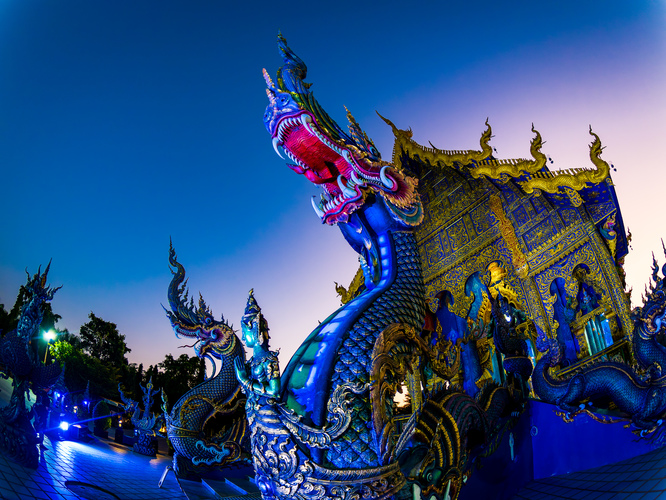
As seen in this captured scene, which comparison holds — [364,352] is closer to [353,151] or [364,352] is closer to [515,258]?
[353,151]

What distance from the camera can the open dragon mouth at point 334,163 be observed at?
Answer: 135 inches

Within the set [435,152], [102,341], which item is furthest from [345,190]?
[102,341]

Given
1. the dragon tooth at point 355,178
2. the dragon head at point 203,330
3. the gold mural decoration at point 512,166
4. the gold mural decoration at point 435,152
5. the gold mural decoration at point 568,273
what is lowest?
the dragon head at point 203,330

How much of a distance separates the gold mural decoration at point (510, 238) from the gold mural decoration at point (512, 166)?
645 mm

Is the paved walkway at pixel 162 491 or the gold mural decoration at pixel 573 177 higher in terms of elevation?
the gold mural decoration at pixel 573 177

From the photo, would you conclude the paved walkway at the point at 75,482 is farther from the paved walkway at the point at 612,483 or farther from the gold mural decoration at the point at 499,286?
the gold mural decoration at the point at 499,286

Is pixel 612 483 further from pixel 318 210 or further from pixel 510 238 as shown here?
pixel 510 238

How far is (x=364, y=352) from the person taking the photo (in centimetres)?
246

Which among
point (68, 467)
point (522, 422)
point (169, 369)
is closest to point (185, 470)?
point (68, 467)

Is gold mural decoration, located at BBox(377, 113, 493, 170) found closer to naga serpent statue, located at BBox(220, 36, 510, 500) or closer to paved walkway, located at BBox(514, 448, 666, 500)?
naga serpent statue, located at BBox(220, 36, 510, 500)

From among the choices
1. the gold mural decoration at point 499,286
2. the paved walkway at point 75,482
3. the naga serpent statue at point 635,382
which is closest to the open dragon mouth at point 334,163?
the naga serpent statue at point 635,382

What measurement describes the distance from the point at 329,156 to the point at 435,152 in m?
4.58

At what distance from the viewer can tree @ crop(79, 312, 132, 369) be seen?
24594mm

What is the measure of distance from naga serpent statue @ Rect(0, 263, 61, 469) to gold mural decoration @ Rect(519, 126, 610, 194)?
6450 millimetres
